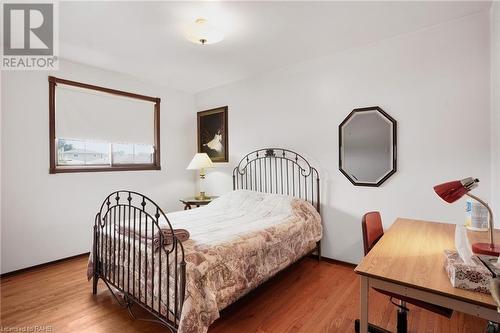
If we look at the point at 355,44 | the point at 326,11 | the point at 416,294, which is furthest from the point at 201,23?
the point at 416,294

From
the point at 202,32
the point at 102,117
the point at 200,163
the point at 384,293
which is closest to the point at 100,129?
the point at 102,117

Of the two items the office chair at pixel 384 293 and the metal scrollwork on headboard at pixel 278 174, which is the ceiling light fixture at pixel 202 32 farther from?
the office chair at pixel 384 293

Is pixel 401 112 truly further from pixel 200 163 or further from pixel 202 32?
pixel 200 163

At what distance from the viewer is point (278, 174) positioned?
3582 millimetres

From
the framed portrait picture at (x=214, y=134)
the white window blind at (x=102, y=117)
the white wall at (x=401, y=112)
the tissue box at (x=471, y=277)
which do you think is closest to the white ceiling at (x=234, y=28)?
the white wall at (x=401, y=112)

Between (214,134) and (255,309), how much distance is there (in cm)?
291

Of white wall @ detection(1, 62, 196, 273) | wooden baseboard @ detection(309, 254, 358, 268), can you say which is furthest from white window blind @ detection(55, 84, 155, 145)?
wooden baseboard @ detection(309, 254, 358, 268)

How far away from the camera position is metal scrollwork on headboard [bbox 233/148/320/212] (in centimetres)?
328

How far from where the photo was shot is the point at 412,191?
2.57 m

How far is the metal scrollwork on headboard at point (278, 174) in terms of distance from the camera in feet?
10.7

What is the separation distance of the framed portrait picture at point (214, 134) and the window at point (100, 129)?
0.78 metres

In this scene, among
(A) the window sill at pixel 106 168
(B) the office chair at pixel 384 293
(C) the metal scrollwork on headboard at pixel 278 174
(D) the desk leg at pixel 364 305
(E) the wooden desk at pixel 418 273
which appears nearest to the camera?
(E) the wooden desk at pixel 418 273

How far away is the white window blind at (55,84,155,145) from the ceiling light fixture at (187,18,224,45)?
6.41 feet

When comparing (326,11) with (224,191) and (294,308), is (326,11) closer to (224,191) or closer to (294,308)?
(294,308)
